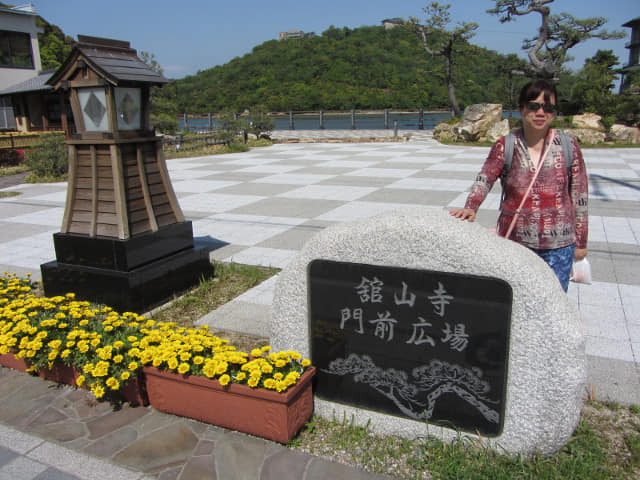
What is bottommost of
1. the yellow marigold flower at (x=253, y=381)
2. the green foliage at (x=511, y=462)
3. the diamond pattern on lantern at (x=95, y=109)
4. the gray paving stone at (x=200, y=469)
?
the gray paving stone at (x=200, y=469)

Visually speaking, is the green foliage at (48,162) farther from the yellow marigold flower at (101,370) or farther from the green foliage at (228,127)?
the yellow marigold flower at (101,370)

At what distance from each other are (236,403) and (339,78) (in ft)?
129

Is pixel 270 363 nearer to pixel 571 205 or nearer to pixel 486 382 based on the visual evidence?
A: pixel 486 382

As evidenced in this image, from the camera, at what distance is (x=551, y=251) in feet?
9.11

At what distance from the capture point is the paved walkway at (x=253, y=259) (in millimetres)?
2604

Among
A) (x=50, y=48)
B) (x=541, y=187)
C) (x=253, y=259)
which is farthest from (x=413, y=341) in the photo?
(x=50, y=48)

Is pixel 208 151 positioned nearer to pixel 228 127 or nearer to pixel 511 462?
pixel 228 127

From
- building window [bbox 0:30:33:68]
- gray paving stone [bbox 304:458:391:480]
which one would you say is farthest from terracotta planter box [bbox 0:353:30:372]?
building window [bbox 0:30:33:68]

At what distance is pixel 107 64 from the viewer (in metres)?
4.37

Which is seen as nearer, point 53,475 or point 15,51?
point 53,475

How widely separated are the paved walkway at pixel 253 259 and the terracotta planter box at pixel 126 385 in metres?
0.06

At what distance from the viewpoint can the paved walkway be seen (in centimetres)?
260

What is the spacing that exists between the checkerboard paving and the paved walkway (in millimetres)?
24

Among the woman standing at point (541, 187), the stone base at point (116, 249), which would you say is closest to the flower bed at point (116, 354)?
the stone base at point (116, 249)
